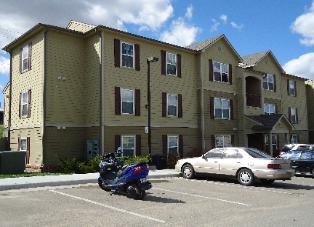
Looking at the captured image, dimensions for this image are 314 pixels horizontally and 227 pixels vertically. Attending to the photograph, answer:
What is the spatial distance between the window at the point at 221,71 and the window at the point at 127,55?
8.01 meters

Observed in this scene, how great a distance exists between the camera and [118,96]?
24.0m

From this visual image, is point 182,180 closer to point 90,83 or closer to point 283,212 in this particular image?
point 283,212

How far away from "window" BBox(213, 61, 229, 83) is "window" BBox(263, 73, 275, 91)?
20.5ft

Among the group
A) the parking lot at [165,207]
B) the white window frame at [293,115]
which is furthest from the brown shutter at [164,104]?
the white window frame at [293,115]

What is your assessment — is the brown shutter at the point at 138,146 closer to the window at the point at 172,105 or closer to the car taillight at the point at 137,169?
the window at the point at 172,105

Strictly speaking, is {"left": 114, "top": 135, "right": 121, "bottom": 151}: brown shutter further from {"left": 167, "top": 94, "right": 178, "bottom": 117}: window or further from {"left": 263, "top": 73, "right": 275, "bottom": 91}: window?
{"left": 263, "top": 73, "right": 275, "bottom": 91}: window

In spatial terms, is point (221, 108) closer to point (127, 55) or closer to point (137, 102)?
point (137, 102)

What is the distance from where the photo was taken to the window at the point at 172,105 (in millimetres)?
27266

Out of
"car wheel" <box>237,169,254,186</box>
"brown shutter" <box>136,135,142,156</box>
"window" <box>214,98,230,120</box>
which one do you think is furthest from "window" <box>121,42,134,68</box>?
"car wheel" <box>237,169,254,186</box>

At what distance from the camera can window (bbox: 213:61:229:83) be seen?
3055 cm

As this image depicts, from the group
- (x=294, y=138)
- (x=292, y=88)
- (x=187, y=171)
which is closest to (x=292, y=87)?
(x=292, y=88)

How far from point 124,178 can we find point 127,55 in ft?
45.1

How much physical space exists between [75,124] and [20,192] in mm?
10883

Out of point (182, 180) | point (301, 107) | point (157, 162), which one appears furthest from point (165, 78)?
point (301, 107)
